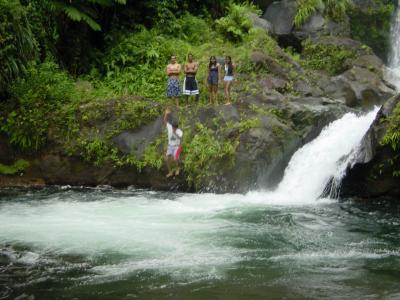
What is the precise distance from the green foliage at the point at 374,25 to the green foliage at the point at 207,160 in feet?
37.2

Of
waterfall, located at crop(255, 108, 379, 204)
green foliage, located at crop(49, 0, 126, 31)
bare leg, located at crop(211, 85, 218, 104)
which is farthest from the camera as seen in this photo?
green foliage, located at crop(49, 0, 126, 31)

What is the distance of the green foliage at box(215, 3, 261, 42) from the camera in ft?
60.5

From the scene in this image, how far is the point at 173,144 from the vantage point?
41.5 feet

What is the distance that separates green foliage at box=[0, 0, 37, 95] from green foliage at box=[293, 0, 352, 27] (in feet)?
34.0

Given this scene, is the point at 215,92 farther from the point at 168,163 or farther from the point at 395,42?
the point at 395,42

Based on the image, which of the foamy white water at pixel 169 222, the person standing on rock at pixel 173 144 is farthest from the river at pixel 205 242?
the person standing on rock at pixel 173 144

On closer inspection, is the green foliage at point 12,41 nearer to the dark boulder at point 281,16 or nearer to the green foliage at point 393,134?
the green foliage at point 393,134

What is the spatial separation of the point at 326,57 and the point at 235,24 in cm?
344

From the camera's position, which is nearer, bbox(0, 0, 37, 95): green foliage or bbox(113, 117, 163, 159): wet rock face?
→ bbox(113, 117, 163, 159): wet rock face

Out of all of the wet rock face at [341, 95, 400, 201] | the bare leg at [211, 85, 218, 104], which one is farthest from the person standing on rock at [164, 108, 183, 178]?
the wet rock face at [341, 95, 400, 201]

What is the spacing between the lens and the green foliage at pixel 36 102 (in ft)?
45.1

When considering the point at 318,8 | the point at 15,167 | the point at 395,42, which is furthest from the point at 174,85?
the point at 395,42

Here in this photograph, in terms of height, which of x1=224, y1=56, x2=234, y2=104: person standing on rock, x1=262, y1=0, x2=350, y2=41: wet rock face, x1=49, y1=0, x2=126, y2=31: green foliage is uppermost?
x1=262, y1=0, x2=350, y2=41: wet rock face

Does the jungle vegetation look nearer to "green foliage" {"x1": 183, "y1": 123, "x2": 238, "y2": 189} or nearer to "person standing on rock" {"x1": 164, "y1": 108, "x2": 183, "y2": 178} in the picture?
"green foliage" {"x1": 183, "y1": 123, "x2": 238, "y2": 189}
